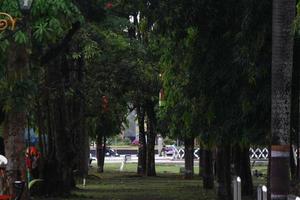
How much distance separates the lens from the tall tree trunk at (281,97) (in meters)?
10.5

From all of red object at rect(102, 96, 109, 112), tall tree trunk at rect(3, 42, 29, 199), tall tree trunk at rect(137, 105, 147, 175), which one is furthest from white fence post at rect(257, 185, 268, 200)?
tall tree trunk at rect(137, 105, 147, 175)

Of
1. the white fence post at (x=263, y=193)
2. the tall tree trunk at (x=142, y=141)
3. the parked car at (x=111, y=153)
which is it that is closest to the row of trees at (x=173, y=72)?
the white fence post at (x=263, y=193)

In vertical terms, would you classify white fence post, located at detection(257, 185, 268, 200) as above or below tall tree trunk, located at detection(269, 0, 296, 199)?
below

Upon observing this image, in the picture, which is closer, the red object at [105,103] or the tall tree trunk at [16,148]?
the tall tree trunk at [16,148]

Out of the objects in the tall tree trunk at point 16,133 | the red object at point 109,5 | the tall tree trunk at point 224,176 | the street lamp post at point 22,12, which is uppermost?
the red object at point 109,5

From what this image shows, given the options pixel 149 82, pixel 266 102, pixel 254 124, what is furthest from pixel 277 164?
pixel 149 82

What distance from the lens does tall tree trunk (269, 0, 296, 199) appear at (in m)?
10.5

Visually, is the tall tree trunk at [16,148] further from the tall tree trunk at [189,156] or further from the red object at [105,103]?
the tall tree trunk at [189,156]

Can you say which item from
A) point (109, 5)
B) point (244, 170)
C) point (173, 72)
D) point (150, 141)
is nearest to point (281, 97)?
point (109, 5)

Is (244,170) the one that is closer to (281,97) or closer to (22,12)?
(22,12)

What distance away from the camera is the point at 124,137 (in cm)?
12000

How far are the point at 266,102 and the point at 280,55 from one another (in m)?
5.44

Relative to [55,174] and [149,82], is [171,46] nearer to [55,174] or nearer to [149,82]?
[55,174]

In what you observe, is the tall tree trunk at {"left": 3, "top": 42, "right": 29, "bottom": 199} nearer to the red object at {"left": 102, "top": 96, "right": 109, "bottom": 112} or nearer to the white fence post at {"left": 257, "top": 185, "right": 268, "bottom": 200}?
the white fence post at {"left": 257, "top": 185, "right": 268, "bottom": 200}
